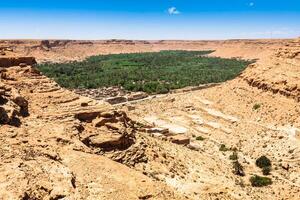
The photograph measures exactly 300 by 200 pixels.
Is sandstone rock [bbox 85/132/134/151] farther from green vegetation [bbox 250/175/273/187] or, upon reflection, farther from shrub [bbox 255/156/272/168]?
shrub [bbox 255/156/272/168]

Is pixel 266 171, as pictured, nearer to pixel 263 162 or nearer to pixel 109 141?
pixel 263 162

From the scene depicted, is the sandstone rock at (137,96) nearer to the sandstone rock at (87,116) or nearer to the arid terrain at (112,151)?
the arid terrain at (112,151)

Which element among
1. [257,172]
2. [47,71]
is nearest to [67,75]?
[47,71]

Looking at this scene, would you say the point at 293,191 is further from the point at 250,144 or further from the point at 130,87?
the point at 130,87

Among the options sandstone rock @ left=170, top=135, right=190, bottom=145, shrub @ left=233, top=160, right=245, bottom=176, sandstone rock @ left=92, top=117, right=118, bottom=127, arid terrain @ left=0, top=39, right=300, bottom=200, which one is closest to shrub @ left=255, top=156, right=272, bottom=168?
arid terrain @ left=0, top=39, right=300, bottom=200

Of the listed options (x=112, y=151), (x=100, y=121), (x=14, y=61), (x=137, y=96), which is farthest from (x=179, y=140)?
(x=137, y=96)

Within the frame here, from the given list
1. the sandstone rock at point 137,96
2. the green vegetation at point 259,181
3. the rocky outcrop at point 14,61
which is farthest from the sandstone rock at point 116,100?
the green vegetation at point 259,181

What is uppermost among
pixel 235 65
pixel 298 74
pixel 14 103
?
pixel 14 103
